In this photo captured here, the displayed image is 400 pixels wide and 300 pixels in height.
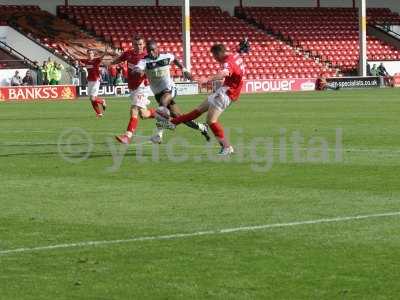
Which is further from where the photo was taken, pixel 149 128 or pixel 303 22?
pixel 303 22

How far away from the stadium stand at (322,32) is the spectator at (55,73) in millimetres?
21289

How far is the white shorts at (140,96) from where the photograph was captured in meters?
21.6

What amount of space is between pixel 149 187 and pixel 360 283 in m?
6.42

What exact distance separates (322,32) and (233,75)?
176 ft

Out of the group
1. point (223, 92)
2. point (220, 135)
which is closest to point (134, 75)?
point (223, 92)

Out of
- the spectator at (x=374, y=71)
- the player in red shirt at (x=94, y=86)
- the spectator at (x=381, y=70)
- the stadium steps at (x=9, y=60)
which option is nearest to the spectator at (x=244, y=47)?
the spectator at (x=374, y=71)

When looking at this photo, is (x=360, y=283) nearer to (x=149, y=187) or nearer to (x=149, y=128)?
(x=149, y=187)

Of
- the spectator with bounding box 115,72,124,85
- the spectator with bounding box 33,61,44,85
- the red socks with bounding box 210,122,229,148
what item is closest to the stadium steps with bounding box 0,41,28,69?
the spectator with bounding box 33,61,44,85

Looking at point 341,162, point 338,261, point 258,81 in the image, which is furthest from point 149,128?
point 258,81

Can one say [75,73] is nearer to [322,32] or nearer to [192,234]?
[322,32]

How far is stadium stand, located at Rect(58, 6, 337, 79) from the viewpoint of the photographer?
205 ft

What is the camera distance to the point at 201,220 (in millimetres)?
10609

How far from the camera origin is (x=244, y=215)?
35.7 feet

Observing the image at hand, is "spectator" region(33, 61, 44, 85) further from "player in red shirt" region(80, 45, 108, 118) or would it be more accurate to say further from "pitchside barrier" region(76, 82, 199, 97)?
"player in red shirt" region(80, 45, 108, 118)
